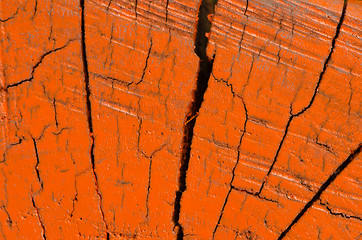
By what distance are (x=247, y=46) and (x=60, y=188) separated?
0.87 metres

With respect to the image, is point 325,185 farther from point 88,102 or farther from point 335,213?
point 88,102

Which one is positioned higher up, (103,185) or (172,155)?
(172,155)

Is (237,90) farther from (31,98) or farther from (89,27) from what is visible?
(31,98)

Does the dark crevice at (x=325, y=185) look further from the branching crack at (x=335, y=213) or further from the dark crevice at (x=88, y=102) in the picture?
the dark crevice at (x=88, y=102)

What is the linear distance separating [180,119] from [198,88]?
13cm

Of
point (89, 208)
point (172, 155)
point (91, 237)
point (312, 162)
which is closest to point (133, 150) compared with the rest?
point (172, 155)

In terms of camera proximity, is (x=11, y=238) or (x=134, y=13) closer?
(x=134, y=13)

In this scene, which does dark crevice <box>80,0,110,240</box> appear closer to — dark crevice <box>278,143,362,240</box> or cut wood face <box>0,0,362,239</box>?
cut wood face <box>0,0,362,239</box>

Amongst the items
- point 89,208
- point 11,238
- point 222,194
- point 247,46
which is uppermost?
point 247,46

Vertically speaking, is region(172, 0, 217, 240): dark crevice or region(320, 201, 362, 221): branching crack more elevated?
region(172, 0, 217, 240): dark crevice

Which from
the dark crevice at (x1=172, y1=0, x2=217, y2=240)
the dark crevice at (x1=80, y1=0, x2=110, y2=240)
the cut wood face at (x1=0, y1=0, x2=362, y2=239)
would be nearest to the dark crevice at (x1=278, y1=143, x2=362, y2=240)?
the cut wood face at (x1=0, y1=0, x2=362, y2=239)

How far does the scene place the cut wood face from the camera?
111cm

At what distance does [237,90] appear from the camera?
3.72 feet

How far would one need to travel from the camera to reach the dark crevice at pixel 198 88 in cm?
112
